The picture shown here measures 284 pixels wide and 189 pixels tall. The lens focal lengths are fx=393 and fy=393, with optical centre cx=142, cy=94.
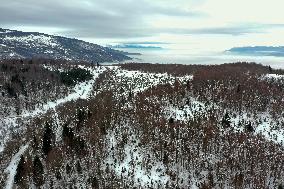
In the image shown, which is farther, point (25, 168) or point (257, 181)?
point (25, 168)

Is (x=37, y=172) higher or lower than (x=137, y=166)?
lower

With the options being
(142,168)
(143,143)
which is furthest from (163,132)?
(142,168)

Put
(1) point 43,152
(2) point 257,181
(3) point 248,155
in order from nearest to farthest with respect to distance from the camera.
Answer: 1. (2) point 257,181
2. (3) point 248,155
3. (1) point 43,152

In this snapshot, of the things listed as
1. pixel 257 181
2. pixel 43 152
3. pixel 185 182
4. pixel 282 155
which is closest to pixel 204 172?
pixel 185 182

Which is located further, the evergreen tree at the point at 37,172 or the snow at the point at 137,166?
the evergreen tree at the point at 37,172

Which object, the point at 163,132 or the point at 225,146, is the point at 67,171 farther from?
the point at 225,146

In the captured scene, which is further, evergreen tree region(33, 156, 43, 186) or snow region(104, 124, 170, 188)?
evergreen tree region(33, 156, 43, 186)

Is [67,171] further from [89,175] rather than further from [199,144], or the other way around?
[199,144]

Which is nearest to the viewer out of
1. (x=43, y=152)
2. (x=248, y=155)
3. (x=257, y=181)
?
(x=257, y=181)

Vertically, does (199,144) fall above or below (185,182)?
above

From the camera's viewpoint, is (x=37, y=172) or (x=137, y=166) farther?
(x=137, y=166)
